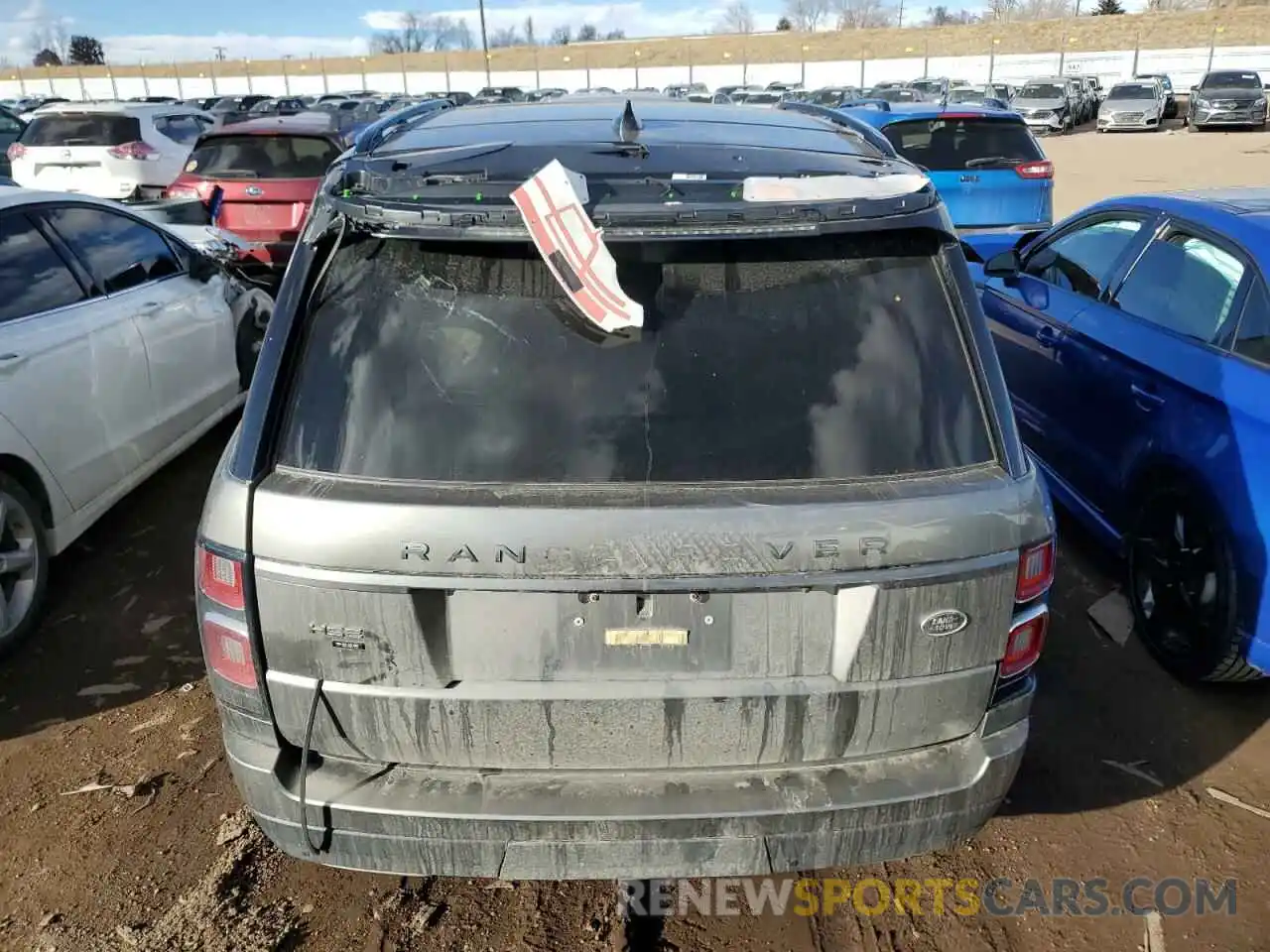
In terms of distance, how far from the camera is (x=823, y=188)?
2236 mm

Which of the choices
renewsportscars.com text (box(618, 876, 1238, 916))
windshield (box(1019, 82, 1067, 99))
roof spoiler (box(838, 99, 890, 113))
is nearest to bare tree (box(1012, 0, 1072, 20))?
windshield (box(1019, 82, 1067, 99))

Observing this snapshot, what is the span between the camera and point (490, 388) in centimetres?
224

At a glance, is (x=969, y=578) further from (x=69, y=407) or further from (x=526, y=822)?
(x=69, y=407)

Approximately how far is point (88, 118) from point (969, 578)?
1521 centimetres

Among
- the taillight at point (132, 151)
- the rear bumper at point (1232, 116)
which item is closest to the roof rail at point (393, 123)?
the taillight at point (132, 151)

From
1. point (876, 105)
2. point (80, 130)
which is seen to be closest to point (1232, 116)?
point (876, 105)

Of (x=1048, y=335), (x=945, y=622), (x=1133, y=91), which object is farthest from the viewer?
(x=1133, y=91)

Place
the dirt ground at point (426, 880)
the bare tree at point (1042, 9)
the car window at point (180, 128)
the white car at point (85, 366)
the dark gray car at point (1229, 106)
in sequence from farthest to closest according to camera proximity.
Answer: the bare tree at point (1042, 9) → the dark gray car at point (1229, 106) → the car window at point (180, 128) → the white car at point (85, 366) → the dirt ground at point (426, 880)

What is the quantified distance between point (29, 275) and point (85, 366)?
18.8 inches

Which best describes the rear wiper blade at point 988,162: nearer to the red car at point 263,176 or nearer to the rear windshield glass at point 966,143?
the rear windshield glass at point 966,143

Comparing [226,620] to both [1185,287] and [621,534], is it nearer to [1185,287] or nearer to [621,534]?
[621,534]

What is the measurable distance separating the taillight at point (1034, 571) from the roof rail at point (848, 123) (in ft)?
4.17

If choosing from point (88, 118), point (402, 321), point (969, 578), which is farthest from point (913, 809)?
point (88, 118)

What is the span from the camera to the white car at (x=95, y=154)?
1341 cm
